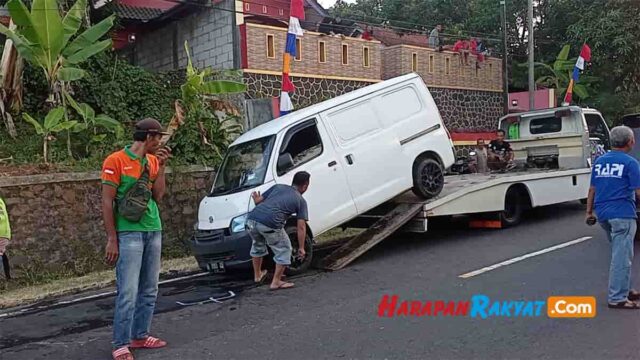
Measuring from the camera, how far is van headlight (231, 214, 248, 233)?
23.9 ft

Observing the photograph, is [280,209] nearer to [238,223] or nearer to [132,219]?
[238,223]

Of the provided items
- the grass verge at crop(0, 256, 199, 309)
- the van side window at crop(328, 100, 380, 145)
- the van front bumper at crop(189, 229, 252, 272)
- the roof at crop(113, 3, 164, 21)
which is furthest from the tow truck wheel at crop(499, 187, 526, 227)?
the roof at crop(113, 3, 164, 21)

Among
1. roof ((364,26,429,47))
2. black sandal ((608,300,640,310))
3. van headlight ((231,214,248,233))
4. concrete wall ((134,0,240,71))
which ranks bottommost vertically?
black sandal ((608,300,640,310))

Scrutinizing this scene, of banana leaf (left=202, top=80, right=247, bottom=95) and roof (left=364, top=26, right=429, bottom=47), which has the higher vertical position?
roof (left=364, top=26, right=429, bottom=47)

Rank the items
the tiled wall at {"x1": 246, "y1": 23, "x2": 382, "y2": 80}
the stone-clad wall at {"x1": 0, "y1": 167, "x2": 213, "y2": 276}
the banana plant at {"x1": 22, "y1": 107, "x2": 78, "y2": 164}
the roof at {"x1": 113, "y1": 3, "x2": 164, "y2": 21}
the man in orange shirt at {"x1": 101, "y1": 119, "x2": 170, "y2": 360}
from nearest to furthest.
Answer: the man in orange shirt at {"x1": 101, "y1": 119, "x2": 170, "y2": 360}
the stone-clad wall at {"x1": 0, "y1": 167, "x2": 213, "y2": 276}
the banana plant at {"x1": 22, "y1": 107, "x2": 78, "y2": 164}
the tiled wall at {"x1": 246, "y1": 23, "x2": 382, "y2": 80}
the roof at {"x1": 113, "y1": 3, "x2": 164, "y2": 21}

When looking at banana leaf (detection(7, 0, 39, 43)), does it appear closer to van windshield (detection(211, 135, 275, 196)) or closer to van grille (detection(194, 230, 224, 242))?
van windshield (detection(211, 135, 275, 196))

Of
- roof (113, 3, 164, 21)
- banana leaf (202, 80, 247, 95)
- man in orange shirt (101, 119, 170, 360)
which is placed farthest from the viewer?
roof (113, 3, 164, 21)

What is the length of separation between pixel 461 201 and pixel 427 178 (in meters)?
0.66

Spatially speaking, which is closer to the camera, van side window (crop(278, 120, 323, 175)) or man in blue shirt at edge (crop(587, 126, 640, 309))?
man in blue shirt at edge (crop(587, 126, 640, 309))

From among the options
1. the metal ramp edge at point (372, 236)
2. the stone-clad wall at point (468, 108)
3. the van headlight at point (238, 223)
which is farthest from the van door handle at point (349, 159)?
the stone-clad wall at point (468, 108)

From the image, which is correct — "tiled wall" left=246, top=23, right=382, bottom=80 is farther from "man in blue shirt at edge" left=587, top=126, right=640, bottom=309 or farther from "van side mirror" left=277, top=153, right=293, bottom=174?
"man in blue shirt at edge" left=587, top=126, right=640, bottom=309

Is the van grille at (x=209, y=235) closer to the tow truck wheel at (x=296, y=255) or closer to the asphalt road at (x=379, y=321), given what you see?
the asphalt road at (x=379, y=321)

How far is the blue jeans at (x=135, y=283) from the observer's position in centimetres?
461

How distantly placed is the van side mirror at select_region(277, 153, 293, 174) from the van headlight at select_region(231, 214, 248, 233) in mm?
772
